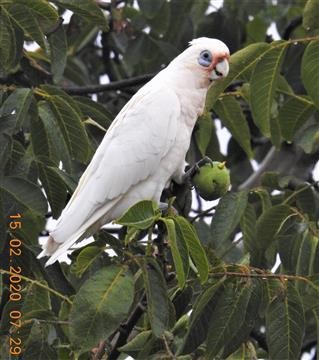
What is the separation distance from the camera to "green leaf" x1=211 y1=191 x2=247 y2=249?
3.24 meters

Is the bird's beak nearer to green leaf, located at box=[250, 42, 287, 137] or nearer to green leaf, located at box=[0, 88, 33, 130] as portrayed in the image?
green leaf, located at box=[250, 42, 287, 137]

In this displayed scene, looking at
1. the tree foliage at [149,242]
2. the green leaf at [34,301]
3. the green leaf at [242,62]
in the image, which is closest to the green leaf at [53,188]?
the tree foliage at [149,242]

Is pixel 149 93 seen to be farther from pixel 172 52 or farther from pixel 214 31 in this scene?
pixel 214 31

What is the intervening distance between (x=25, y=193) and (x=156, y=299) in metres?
0.61

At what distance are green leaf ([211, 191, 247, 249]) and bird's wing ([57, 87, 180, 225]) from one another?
268 mm

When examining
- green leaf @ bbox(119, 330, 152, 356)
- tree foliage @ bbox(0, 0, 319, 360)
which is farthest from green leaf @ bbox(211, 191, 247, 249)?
green leaf @ bbox(119, 330, 152, 356)

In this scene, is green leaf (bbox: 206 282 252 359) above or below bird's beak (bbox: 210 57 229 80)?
below

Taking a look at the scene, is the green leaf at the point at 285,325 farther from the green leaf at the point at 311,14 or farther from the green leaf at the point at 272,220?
the green leaf at the point at 311,14

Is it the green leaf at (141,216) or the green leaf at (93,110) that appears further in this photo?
the green leaf at (93,110)

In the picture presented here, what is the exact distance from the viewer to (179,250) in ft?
8.26

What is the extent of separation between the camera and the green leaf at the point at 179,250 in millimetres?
2492

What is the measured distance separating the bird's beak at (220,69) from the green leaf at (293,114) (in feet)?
1.22

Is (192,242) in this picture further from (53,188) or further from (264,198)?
(264,198)

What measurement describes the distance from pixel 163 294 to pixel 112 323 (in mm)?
171
